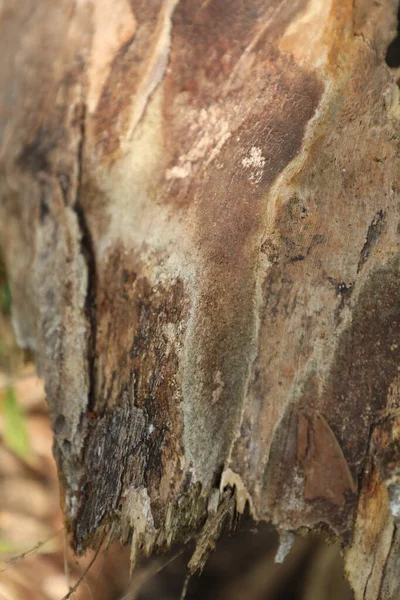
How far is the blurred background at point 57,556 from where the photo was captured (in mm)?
998

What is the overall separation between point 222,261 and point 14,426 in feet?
2.65

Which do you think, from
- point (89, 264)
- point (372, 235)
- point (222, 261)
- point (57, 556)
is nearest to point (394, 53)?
point (372, 235)

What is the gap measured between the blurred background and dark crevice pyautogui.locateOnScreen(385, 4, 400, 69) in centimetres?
78

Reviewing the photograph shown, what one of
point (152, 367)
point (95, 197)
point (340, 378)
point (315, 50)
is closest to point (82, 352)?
point (152, 367)

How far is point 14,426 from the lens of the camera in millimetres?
1314

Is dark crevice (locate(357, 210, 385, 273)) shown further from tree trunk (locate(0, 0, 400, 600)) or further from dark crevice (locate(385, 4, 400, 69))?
dark crevice (locate(385, 4, 400, 69))

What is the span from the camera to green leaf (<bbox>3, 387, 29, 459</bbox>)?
1.31 m

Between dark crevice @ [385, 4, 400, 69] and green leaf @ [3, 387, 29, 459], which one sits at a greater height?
dark crevice @ [385, 4, 400, 69]

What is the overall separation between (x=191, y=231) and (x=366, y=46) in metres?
0.35

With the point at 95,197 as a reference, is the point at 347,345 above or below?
below

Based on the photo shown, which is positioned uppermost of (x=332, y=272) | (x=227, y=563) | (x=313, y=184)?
(x=313, y=184)

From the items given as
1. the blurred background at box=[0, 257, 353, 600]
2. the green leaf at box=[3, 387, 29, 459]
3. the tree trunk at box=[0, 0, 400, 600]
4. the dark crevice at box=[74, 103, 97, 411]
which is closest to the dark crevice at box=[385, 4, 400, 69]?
the tree trunk at box=[0, 0, 400, 600]

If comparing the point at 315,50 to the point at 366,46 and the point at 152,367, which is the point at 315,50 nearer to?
the point at 366,46

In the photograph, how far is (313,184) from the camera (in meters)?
0.75
